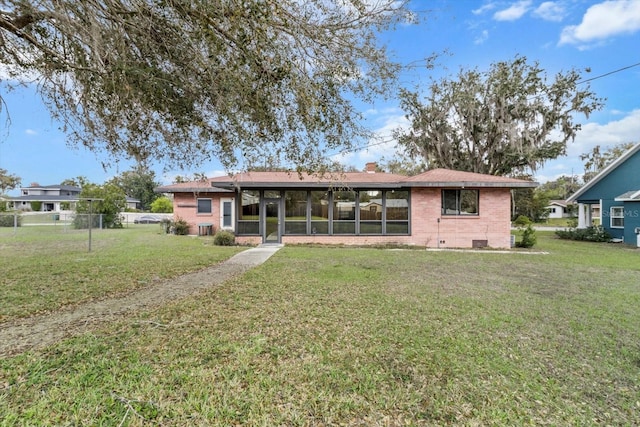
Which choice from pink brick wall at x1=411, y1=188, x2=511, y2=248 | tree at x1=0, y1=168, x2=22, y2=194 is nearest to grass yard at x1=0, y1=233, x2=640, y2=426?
pink brick wall at x1=411, y1=188, x2=511, y2=248

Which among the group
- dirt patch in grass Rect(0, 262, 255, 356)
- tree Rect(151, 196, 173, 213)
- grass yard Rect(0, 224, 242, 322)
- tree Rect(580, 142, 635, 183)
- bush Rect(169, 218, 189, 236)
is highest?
tree Rect(580, 142, 635, 183)

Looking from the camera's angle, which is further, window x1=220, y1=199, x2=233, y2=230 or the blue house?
window x1=220, y1=199, x2=233, y2=230

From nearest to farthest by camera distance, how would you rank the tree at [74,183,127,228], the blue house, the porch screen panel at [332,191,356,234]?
the porch screen panel at [332,191,356,234], the blue house, the tree at [74,183,127,228]

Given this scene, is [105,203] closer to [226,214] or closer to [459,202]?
[226,214]

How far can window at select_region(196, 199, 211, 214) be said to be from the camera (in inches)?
715

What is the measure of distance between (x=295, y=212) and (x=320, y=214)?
1.19m

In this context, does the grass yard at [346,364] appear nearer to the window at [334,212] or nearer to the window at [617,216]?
the window at [334,212]

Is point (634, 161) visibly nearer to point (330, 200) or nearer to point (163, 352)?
point (330, 200)

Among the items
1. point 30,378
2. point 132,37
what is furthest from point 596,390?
point 132,37

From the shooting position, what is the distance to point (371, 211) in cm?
1504

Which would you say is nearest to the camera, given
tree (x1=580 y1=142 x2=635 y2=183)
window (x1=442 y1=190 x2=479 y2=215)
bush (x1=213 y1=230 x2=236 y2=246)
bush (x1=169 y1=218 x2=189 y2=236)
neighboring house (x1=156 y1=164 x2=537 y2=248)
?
bush (x1=213 y1=230 x2=236 y2=246)

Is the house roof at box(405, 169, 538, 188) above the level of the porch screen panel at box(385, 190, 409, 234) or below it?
above

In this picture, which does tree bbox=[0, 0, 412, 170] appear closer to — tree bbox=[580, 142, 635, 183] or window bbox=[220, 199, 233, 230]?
window bbox=[220, 199, 233, 230]

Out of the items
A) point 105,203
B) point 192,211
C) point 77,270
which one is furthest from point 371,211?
point 105,203
